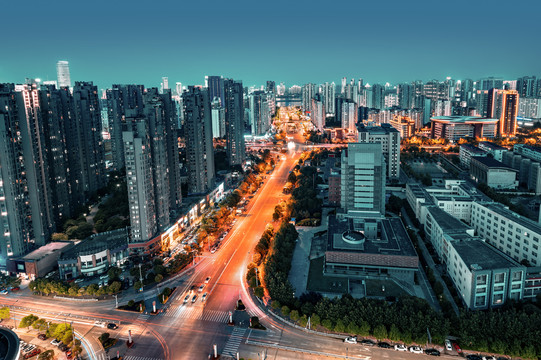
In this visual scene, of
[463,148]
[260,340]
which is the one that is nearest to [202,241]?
[260,340]

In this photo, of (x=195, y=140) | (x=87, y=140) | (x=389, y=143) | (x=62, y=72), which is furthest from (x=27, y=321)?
(x=62, y=72)

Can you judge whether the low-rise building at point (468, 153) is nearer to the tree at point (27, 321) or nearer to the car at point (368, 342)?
the car at point (368, 342)

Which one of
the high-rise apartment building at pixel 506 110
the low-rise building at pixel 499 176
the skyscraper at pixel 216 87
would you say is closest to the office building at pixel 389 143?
the low-rise building at pixel 499 176

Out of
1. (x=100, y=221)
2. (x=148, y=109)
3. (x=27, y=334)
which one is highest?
(x=148, y=109)

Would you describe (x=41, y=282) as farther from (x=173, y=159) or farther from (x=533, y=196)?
(x=533, y=196)

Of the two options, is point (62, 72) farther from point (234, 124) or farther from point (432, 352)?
point (432, 352)

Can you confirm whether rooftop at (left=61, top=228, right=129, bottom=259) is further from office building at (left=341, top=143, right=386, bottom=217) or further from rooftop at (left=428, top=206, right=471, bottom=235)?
rooftop at (left=428, top=206, right=471, bottom=235)
